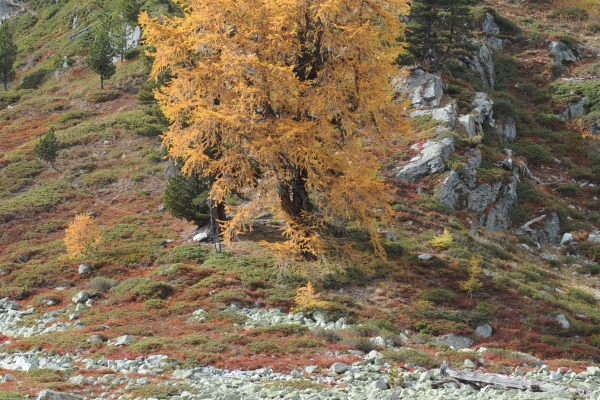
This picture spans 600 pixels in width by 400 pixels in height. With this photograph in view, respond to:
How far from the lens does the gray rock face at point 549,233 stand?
96.8 feet

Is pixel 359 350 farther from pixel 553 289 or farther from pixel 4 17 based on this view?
pixel 4 17

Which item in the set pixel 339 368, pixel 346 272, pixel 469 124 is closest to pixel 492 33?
pixel 469 124

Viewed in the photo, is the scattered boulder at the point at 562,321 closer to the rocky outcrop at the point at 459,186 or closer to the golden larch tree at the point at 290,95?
the golden larch tree at the point at 290,95

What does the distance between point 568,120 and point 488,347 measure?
106 feet

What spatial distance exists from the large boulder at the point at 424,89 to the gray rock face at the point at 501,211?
7391 millimetres

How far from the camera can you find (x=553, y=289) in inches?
869

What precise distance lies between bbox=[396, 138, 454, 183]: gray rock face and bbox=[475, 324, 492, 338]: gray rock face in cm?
1286

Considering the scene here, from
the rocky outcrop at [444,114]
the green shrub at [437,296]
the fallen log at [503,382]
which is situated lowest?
the green shrub at [437,296]

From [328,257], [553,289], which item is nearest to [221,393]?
[328,257]

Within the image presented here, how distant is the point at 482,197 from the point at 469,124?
6138 mm

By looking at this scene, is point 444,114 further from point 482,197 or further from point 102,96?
point 102,96

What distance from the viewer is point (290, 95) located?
62.4ft

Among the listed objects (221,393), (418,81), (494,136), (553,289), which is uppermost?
(418,81)

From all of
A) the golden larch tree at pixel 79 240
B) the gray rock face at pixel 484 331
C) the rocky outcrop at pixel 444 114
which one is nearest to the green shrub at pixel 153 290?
the golden larch tree at pixel 79 240
